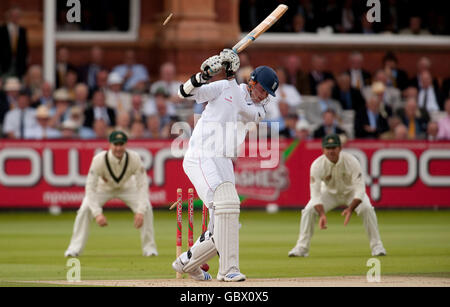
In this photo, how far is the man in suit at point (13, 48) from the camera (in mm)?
22328

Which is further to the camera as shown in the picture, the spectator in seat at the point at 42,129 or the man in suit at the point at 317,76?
the man in suit at the point at 317,76

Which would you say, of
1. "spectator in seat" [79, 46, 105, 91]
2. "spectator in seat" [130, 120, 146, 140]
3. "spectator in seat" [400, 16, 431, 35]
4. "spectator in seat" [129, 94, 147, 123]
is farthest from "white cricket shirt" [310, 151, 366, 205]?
"spectator in seat" [400, 16, 431, 35]

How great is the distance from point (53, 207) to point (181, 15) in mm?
6133

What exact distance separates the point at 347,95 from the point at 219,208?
12.8m

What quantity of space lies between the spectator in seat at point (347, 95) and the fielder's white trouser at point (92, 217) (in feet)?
29.2

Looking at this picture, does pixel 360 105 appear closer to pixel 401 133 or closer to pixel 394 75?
pixel 401 133

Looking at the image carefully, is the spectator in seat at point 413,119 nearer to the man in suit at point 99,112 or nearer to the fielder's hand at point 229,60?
the man in suit at point 99,112

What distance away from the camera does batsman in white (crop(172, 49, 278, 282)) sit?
1057cm

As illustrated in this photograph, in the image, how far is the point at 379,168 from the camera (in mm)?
21391

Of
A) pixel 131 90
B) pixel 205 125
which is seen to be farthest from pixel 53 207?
pixel 205 125

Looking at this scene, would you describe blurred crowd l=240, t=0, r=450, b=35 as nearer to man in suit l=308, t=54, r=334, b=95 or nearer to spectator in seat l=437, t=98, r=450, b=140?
A: man in suit l=308, t=54, r=334, b=95

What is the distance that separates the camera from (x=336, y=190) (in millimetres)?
14750

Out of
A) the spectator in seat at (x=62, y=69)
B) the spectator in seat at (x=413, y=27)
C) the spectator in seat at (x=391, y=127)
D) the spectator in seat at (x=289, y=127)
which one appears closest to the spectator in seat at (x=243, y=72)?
the spectator in seat at (x=289, y=127)

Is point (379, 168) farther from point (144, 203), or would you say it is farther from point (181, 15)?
point (144, 203)
